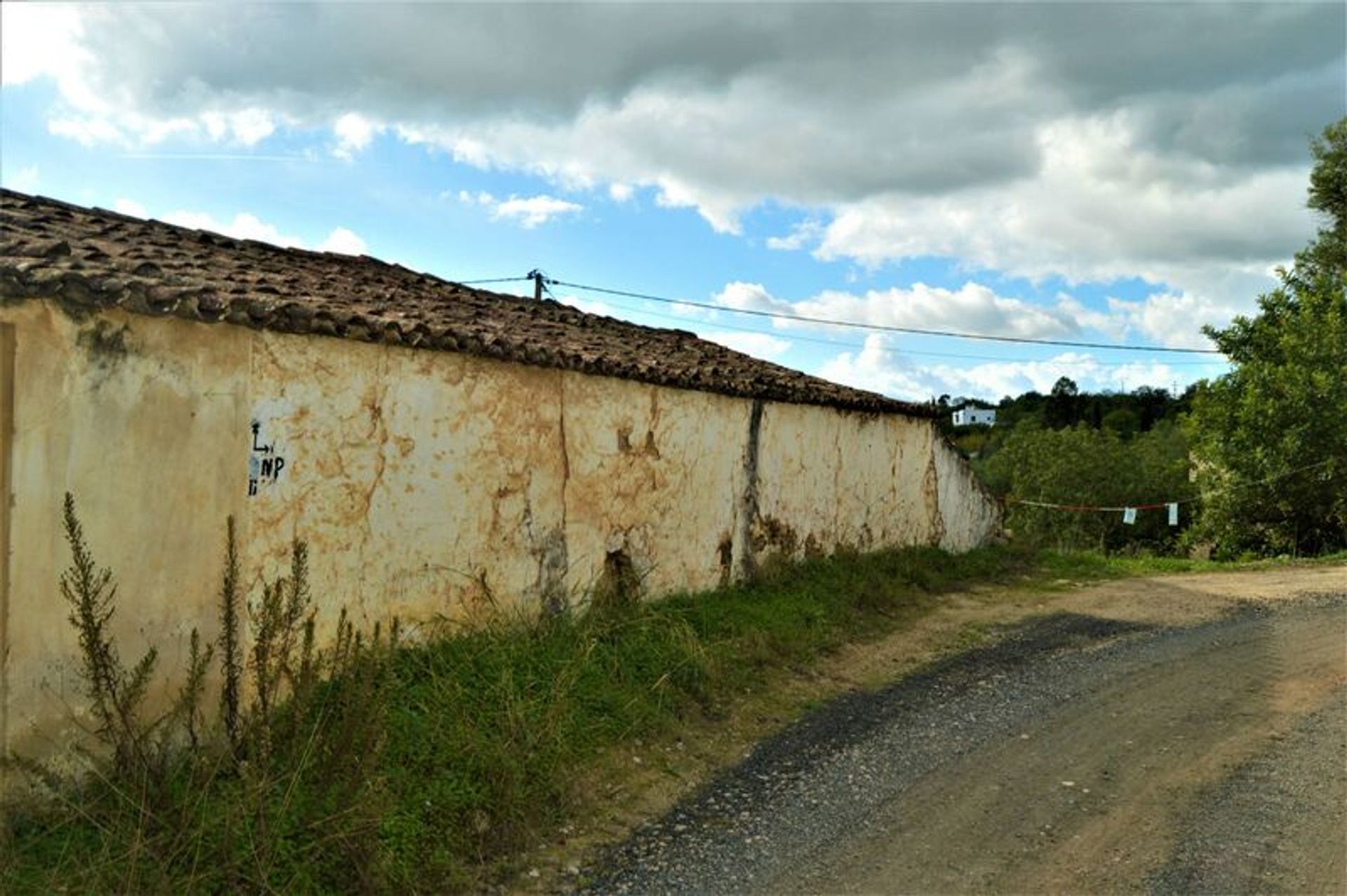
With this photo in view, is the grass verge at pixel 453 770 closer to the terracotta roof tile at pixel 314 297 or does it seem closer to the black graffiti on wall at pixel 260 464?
the black graffiti on wall at pixel 260 464

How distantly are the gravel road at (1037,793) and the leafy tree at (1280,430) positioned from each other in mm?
10245

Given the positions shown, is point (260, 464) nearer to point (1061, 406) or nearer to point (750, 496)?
point (750, 496)

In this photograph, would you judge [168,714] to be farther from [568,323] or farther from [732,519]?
[568,323]

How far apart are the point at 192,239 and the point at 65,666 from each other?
4.03m

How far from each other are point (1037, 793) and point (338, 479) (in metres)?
4.11

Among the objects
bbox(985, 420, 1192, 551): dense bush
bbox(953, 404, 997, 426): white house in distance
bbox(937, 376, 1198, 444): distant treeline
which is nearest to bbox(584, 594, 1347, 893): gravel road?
bbox(985, 420, 1192, 551): dense bush

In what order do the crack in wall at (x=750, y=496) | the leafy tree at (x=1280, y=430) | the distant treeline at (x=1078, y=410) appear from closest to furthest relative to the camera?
the crack in wall at (x=750, y=496) → the leafy tree at (x=1280, y=430) → the distant treeline at (x=1078, y=410)

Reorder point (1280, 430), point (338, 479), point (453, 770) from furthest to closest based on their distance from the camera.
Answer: point (1280, 430) → point (338, 479) → point (453, 770)

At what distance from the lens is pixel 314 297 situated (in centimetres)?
570

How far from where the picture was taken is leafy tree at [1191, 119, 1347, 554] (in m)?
15.9

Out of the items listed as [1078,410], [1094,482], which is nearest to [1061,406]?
[1078,410]

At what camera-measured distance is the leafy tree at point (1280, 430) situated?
52.0ft

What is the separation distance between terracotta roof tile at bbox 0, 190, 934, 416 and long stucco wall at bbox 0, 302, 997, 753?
13cm

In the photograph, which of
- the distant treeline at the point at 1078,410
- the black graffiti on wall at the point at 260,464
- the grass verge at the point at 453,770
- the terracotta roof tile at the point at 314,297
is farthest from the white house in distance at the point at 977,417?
the black graffiti on wall at the point at 260,464
